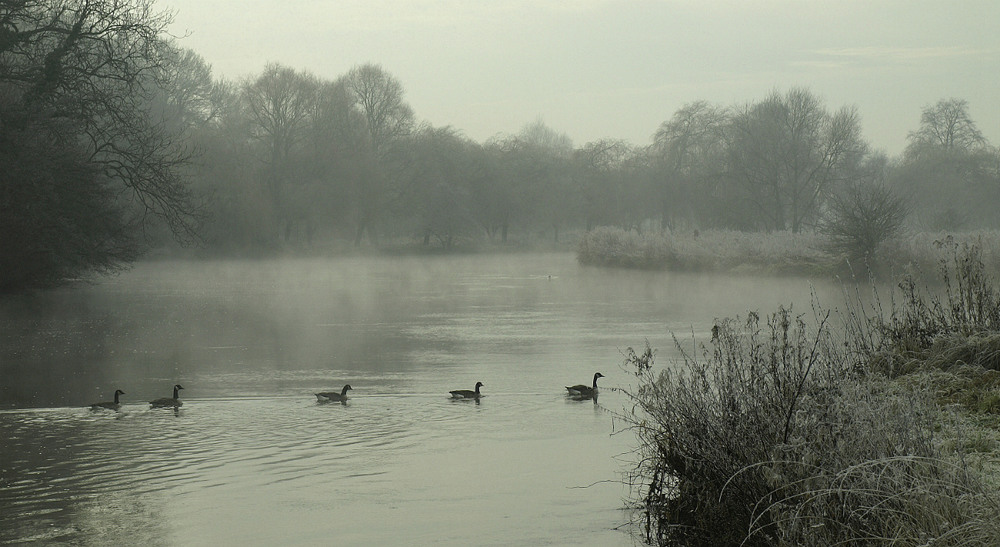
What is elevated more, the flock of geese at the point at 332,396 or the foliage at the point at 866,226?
the foliage at the point at 866,226

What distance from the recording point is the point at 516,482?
28.9ft

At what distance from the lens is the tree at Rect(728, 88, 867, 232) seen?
190ft

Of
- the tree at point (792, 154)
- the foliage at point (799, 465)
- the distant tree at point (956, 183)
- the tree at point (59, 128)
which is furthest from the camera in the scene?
the distant tree at point (956, 183)

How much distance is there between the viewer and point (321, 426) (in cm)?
1135

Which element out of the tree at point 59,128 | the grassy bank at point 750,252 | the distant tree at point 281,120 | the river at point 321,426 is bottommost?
the river at point 321,426

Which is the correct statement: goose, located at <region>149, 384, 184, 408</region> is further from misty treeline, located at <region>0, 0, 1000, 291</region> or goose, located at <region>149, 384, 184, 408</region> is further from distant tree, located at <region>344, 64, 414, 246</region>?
distant tree, located at <region>344, 64, 414, 246</region>

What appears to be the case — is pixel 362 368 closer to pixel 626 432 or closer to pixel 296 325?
pixel 626 432

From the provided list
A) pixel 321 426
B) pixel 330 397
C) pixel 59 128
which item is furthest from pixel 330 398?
pixel 59 128

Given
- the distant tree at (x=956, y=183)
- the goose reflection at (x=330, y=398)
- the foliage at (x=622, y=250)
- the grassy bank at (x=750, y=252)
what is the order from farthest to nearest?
the distant tree at (x=956, y=183) → the foliage at (x=622, y=250) → the grassy bank at (x=750, y=252) → the goose reflection at (x=330, y=398)

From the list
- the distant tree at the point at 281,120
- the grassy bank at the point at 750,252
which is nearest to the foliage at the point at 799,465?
the grassy bank at the point at 750,252

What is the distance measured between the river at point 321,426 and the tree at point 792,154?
31998 mm

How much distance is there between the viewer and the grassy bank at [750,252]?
35.8 m

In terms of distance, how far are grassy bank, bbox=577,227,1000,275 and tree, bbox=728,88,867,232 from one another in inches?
253

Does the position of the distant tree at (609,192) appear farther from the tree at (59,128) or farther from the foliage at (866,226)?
the tree at (59,128)
